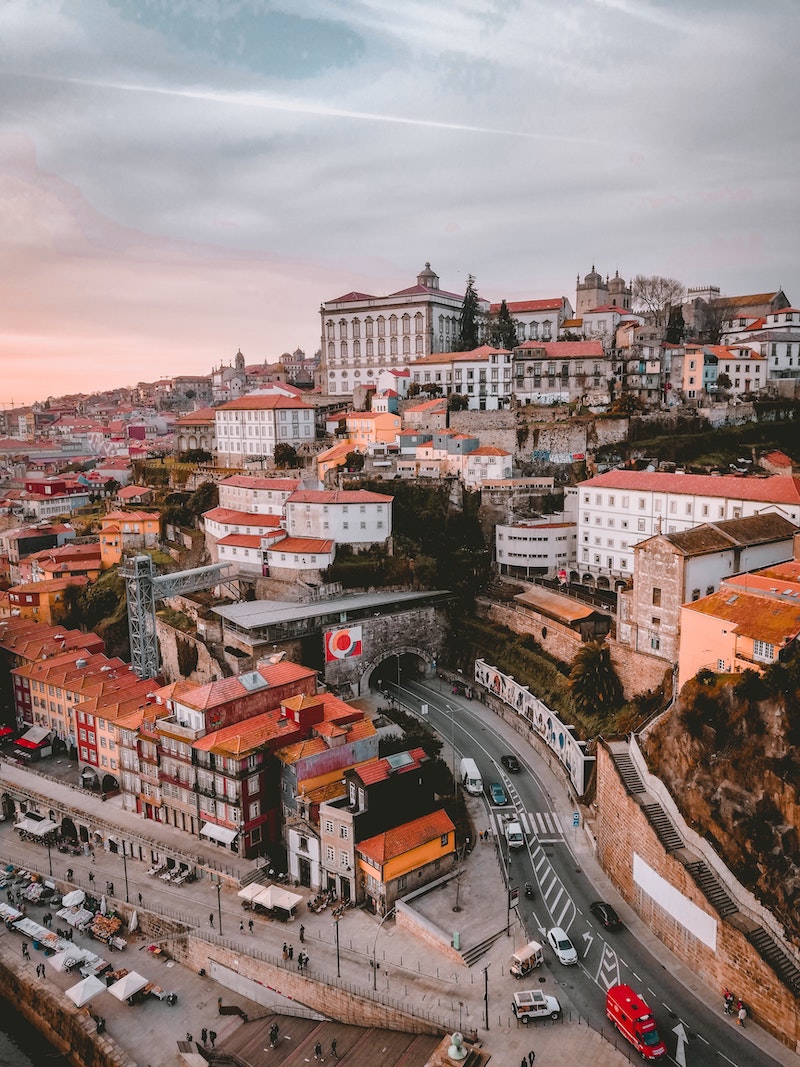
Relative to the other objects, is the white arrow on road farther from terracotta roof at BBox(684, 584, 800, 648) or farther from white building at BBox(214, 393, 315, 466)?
white building at BBox(214, 393, 315, 466)

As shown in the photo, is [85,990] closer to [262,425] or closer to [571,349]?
[262,425]

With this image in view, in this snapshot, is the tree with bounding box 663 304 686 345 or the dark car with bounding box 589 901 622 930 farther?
the tree with bounding box 663 304 686 345

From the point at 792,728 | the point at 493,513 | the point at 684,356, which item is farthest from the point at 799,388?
→ the point at 792,728

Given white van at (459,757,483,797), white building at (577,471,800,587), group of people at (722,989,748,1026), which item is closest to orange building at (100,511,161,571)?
white building at (577,471,800,587)

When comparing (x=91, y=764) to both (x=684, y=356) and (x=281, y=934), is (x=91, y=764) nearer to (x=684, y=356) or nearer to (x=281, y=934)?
(x=281, y=934)

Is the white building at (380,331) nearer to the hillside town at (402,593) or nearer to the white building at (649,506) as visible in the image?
the hillside town at (402,593)

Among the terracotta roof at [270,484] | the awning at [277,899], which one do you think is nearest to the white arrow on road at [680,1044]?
the awning at [277,899]

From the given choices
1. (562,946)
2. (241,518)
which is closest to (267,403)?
(241,518)
